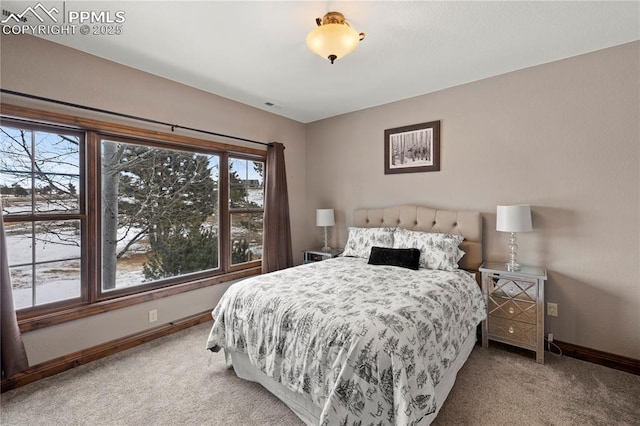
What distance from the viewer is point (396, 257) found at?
2.89 metres

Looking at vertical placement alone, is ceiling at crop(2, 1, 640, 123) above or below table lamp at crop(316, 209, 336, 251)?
above

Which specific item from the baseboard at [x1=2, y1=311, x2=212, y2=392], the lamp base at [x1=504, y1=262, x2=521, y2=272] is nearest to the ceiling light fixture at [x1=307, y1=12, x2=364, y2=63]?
the lamp base at [x1=504, y1=262, x2=521, y2=272]

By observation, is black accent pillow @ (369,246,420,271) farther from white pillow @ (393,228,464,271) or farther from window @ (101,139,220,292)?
window @ (101,139,220,292)

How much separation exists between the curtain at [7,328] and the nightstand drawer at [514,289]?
3.83 meters

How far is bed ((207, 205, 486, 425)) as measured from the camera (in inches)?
56.2

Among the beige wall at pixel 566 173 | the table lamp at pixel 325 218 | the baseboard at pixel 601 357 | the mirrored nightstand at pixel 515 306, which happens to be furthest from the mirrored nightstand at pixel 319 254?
the baseboard at pixel 601 357

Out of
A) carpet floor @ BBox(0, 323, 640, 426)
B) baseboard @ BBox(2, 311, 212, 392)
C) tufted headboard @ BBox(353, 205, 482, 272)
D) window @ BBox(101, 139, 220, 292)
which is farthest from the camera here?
tufted headboard @ BBox(353, 205, 482, 272)

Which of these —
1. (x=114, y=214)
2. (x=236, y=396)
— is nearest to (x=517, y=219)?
A: (x=236, y=396)

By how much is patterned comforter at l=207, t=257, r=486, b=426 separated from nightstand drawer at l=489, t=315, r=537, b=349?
228mm

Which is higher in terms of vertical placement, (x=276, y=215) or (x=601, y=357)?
(x=276, y=215)

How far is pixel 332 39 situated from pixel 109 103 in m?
2.12

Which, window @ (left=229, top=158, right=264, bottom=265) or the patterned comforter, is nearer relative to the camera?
the patterned comforter

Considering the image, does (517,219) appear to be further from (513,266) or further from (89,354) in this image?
(89,354)

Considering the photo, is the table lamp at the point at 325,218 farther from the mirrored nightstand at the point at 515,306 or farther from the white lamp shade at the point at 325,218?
the mirrored nightstand at the point at 515,306
